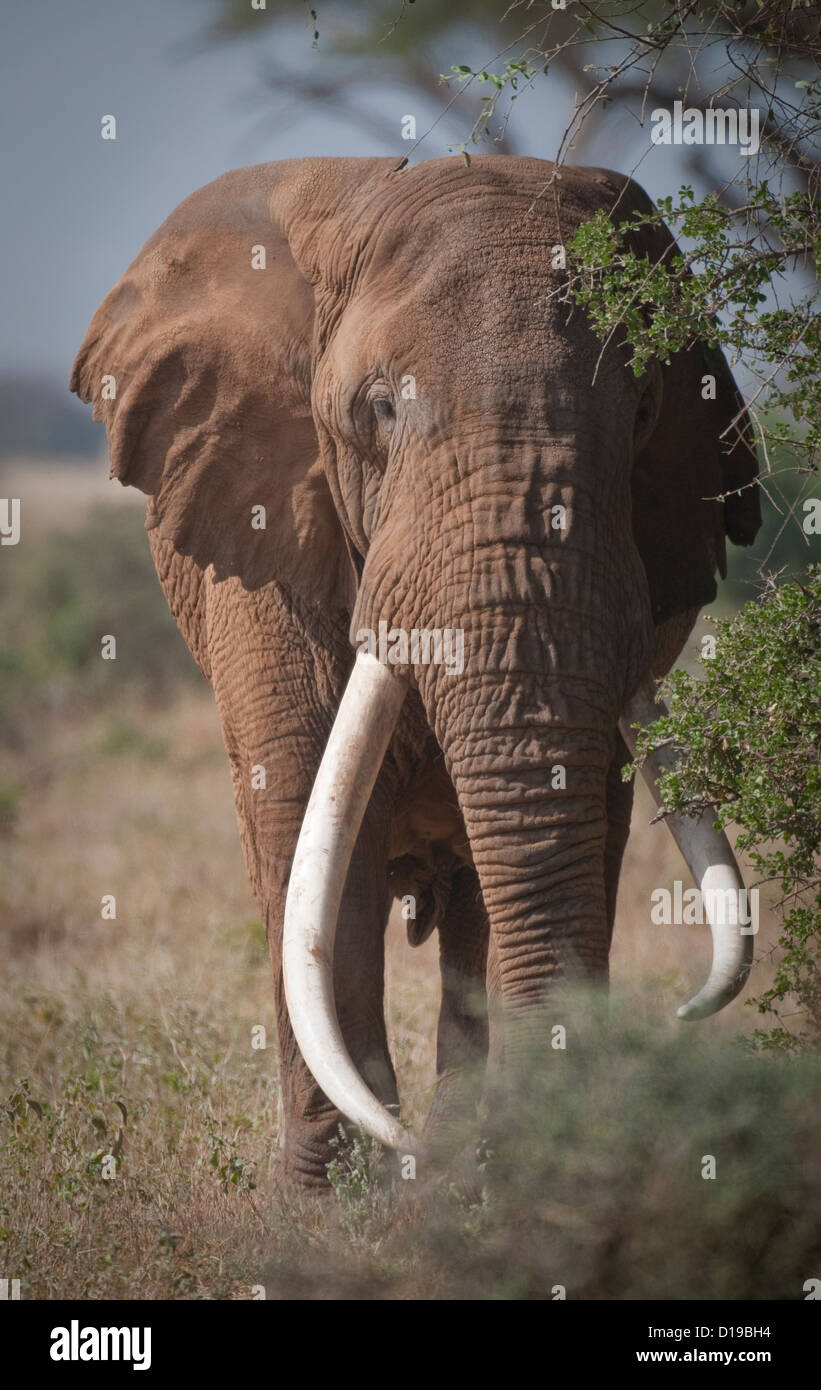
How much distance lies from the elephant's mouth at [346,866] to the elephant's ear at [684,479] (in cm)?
73

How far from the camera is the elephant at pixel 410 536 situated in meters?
4.70

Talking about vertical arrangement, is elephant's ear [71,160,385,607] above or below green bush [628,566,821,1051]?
above

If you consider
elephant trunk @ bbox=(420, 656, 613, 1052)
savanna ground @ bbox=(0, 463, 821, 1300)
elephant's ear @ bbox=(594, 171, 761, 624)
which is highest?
elephant's ear @ bbox=(594, 171, 761, 624)

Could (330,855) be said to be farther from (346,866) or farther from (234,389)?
(234,389)

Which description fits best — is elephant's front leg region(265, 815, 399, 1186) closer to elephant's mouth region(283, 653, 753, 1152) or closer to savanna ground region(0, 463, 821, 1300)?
savanna ground region(0, 463, 821, 1300)

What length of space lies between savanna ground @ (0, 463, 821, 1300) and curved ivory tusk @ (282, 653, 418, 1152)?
20.7 inches

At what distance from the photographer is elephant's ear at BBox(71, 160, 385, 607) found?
18.1ft

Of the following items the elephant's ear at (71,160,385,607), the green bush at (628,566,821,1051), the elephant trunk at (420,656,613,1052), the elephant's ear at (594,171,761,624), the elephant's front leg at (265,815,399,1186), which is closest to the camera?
the elephant trunk at (420,656,613,1052)

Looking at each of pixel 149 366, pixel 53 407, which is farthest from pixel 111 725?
pixel 53 407

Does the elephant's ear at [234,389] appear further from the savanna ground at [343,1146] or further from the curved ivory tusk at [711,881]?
the savanna ground at [343,1146]

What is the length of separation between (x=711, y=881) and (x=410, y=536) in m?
1.28

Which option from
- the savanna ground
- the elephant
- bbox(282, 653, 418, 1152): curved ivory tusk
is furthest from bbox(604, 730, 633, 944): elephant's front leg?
bbox(282, 653, 418, 1152): curved ivory tusk

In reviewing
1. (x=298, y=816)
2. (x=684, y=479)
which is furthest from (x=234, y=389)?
(x=684, y=479)

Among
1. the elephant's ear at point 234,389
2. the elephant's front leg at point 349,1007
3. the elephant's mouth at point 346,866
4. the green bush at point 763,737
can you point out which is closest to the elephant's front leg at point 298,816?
the elephant's front leg at point 349,1007
